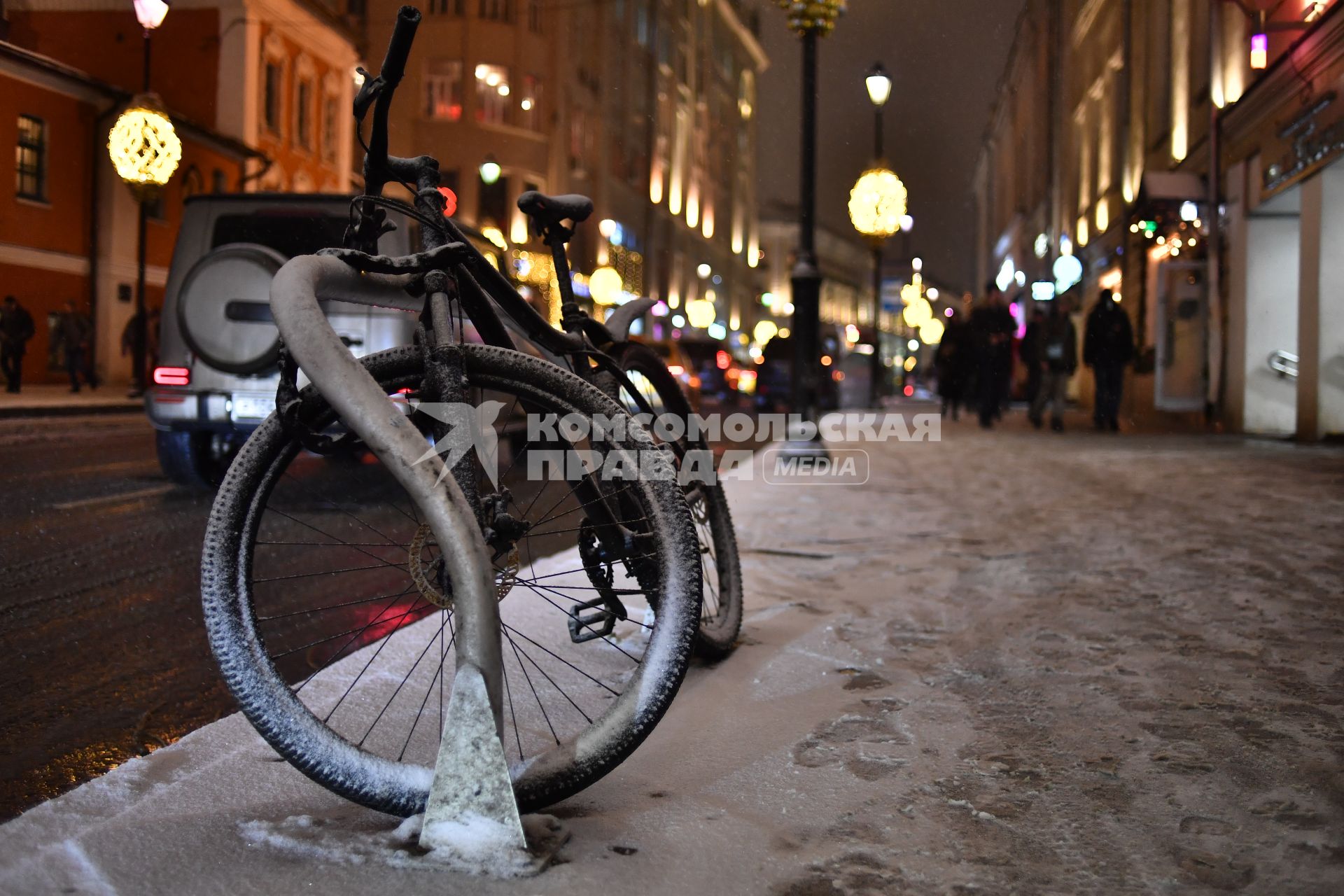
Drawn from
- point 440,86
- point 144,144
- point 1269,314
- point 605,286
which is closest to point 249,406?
point 144,144

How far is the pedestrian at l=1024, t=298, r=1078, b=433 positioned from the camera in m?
17.5

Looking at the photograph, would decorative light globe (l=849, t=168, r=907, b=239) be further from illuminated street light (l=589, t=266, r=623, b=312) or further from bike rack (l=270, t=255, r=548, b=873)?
illuminated street light (l=589, t=266, r=623, b=312)

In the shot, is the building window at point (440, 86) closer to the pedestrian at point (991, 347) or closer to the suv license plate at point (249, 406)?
the pedestrian at point (991, 347)

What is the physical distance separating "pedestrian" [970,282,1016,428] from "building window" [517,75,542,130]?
26.9 m

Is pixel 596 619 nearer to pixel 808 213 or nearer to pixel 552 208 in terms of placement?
pixel 552 208

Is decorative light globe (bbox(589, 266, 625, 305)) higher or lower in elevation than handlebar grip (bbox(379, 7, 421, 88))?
higher

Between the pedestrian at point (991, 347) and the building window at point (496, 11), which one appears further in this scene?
the building window at point (496, 11)

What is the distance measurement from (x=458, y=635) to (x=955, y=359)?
2142 centimetres

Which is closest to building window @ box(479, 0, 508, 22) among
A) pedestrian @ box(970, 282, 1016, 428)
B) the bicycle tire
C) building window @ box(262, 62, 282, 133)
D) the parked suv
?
building window @ box(262, 62, 282, 133)

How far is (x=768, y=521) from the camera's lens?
7094 millimetres

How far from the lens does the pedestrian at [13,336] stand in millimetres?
13117

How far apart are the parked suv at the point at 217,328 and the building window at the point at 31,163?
5383mm

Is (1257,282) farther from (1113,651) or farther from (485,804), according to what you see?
(485,804)

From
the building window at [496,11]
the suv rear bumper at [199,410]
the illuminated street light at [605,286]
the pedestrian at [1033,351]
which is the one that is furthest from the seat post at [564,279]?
the building window at [496,11]
